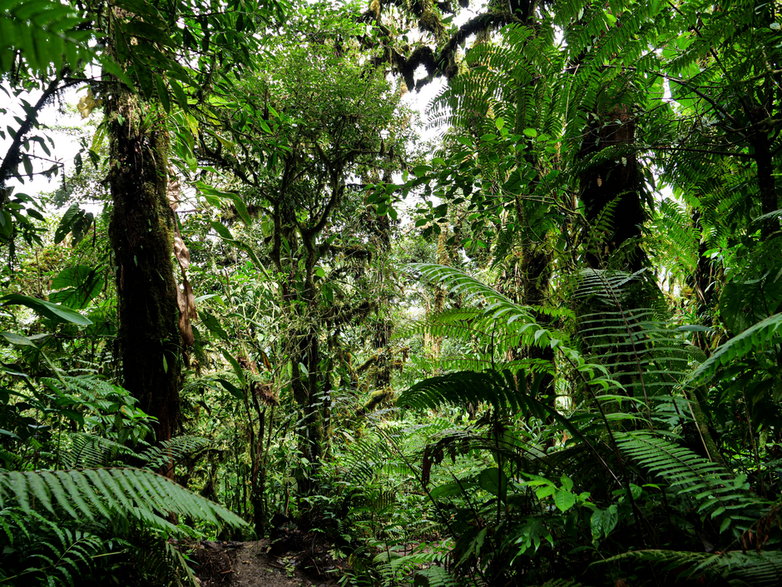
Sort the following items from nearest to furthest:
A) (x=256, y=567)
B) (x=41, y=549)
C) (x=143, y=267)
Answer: (x=41, y=549) → (x=143, y=267) → (x=256, y=567)

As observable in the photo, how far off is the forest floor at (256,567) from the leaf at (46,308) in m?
2.30

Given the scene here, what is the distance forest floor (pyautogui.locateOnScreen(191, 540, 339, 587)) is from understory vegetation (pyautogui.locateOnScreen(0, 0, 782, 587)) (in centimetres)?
9

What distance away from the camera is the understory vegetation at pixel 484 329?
4.26 feet

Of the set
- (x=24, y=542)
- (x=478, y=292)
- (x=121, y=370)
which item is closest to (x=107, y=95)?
(x=121, y=370)

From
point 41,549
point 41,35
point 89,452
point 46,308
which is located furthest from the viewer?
point 89,452

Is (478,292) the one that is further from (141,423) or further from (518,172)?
(141,423)

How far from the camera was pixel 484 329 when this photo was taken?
1682 millimetres

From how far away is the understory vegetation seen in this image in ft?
4.26

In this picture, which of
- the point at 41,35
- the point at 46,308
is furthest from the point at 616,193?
the point at 46,308

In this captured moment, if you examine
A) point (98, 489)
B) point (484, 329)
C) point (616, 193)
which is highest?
point (616, 193)

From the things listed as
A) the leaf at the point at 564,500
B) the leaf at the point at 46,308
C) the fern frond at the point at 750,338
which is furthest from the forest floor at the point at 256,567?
the fern frond at the point at 750,338

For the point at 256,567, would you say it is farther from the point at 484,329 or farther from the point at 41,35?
the point at 41,35

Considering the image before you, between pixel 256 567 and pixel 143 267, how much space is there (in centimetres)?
268

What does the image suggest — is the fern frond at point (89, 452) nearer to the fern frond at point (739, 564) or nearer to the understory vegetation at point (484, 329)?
the understory vegetation at point (484, 329)
